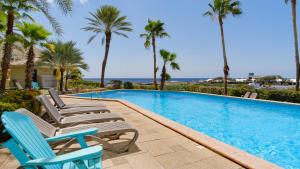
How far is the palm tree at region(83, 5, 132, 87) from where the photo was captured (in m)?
22.5

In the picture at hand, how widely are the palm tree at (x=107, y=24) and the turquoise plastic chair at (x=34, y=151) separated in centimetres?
2154

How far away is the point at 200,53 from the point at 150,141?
36.8 m

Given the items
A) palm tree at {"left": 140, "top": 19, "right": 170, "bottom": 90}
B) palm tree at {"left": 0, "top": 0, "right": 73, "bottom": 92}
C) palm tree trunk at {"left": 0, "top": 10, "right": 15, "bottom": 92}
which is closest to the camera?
palm tree at {"left": 0, "top": 0, "right": 73, "bottom": 92}

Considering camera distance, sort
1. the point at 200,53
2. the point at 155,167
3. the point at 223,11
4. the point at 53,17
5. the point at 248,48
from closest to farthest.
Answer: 1. the point at 155,167
2. the point at 53,17
3. the point at 223,11
4. the point at 248,48
5. the point at 200,53

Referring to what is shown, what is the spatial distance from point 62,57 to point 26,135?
20214mm

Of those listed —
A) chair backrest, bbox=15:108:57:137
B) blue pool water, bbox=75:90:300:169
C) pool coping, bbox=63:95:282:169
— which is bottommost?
blue pool water, bbox=75:90:300:169

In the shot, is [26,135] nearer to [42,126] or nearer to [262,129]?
[42,126]

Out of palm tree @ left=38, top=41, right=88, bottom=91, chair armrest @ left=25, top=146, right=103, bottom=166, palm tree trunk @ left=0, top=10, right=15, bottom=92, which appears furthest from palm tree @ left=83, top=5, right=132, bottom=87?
chair armrest @ left=25, top=146, right=103, bottom=166

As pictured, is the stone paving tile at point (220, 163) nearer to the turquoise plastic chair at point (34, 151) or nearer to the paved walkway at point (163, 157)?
the paved walkway at point (163, 157)

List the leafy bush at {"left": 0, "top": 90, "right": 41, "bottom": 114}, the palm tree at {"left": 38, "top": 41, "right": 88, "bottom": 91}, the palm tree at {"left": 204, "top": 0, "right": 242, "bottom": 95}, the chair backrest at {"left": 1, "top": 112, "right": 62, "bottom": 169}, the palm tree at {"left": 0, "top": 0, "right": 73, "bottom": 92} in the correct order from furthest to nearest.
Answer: the palm tree at {"left": 38, "top": 41, "right": 88, "bottom": 91}, the palm tree at {"left": 204, "top": 0, "right": 242, "bottom": 95}, the palm tree at {"left": 0, "top": 0, "right": 73, "bottom": 92}, the leafy bush at {"left": 0, "top": 90, "right": 41, "bottom": 114}, the chair backrest at {"left": 1, "top": 112, "right": 62, "bottom": 169}

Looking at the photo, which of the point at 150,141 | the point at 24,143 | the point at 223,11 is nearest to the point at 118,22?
the point at 223,11

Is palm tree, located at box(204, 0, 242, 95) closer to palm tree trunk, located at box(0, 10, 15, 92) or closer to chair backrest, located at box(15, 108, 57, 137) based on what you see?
palm tree trunk, located at box(0, 10, 15, 92)

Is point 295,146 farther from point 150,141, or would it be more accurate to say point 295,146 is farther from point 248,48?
point 248,48

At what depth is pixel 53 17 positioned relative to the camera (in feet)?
31.1
